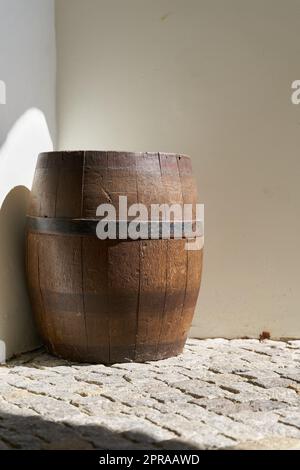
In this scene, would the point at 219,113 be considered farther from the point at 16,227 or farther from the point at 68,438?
the point at 68,438

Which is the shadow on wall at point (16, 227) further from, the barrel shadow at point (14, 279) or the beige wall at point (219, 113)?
the beige wall at point (219, 113)

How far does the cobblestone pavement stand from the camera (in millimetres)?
2396

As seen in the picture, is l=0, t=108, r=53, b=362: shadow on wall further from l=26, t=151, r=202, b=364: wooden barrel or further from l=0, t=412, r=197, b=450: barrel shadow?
l=0, t=412, r=197, b=450: barrel shadow

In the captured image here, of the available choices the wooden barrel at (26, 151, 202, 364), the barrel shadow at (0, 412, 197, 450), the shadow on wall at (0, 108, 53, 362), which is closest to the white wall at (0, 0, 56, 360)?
the shadow on wall at (0, 108, 53, 362)

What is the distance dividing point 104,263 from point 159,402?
740 mm

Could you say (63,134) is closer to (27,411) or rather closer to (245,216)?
(245,216)

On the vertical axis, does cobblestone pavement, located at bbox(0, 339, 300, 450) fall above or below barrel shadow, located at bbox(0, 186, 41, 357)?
below

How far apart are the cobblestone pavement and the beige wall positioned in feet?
1.28

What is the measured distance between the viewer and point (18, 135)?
3604 millimetres

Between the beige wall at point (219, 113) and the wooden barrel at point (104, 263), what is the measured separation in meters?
0.47

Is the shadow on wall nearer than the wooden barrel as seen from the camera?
No

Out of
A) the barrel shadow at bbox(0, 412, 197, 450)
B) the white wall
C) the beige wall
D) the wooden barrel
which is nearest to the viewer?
the barrel shadow at bbox(0, 412, 197, 450)

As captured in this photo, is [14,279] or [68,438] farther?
[14,279]

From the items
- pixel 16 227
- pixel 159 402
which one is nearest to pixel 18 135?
pixel 16 227
